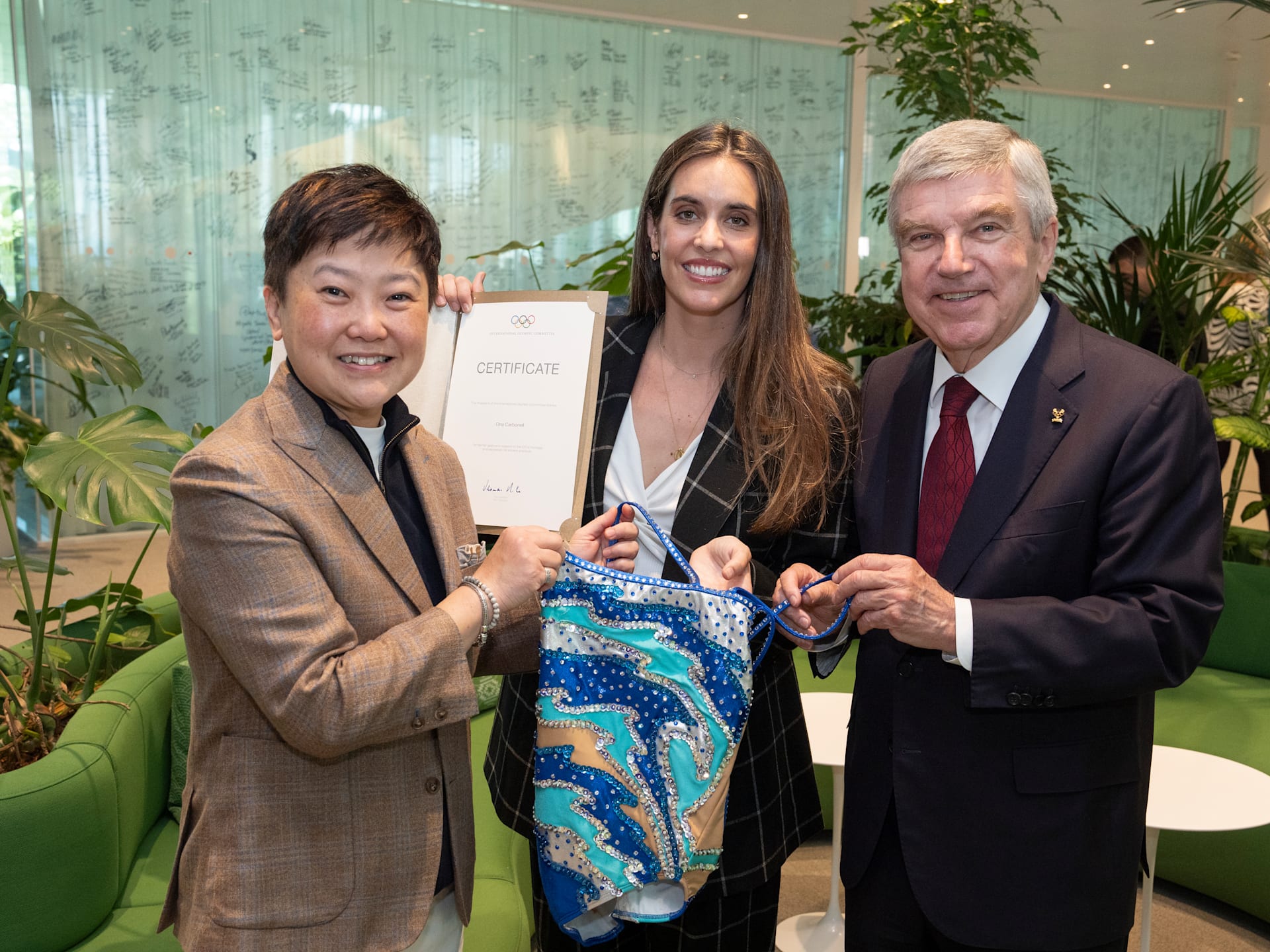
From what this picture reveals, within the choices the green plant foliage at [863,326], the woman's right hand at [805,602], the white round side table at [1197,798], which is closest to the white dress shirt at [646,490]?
the woman's right hand at [805,602]

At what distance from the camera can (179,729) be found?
8.49ft

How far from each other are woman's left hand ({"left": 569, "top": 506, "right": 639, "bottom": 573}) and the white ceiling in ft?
23.9

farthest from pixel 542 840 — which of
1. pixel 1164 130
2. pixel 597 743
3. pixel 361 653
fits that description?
pixel 1164 130

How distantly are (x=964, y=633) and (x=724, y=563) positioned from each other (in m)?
0.39

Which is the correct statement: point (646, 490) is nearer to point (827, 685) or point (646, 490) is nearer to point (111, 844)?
point (111, 844)

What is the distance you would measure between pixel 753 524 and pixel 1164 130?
431 inches

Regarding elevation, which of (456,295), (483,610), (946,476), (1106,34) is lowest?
(483,610)

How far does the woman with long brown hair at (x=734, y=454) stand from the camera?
175 centimetres

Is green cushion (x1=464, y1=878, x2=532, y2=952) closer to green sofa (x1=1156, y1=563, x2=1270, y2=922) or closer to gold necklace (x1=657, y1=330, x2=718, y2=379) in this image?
gold necklace (x1=657, y1=330, x2=718, y2=379)

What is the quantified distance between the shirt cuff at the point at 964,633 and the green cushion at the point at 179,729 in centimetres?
182

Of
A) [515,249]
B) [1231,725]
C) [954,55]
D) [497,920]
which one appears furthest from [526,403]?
[954,55]

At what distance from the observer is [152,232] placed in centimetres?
725

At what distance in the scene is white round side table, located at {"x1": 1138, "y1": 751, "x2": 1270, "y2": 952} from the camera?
2.53 m
